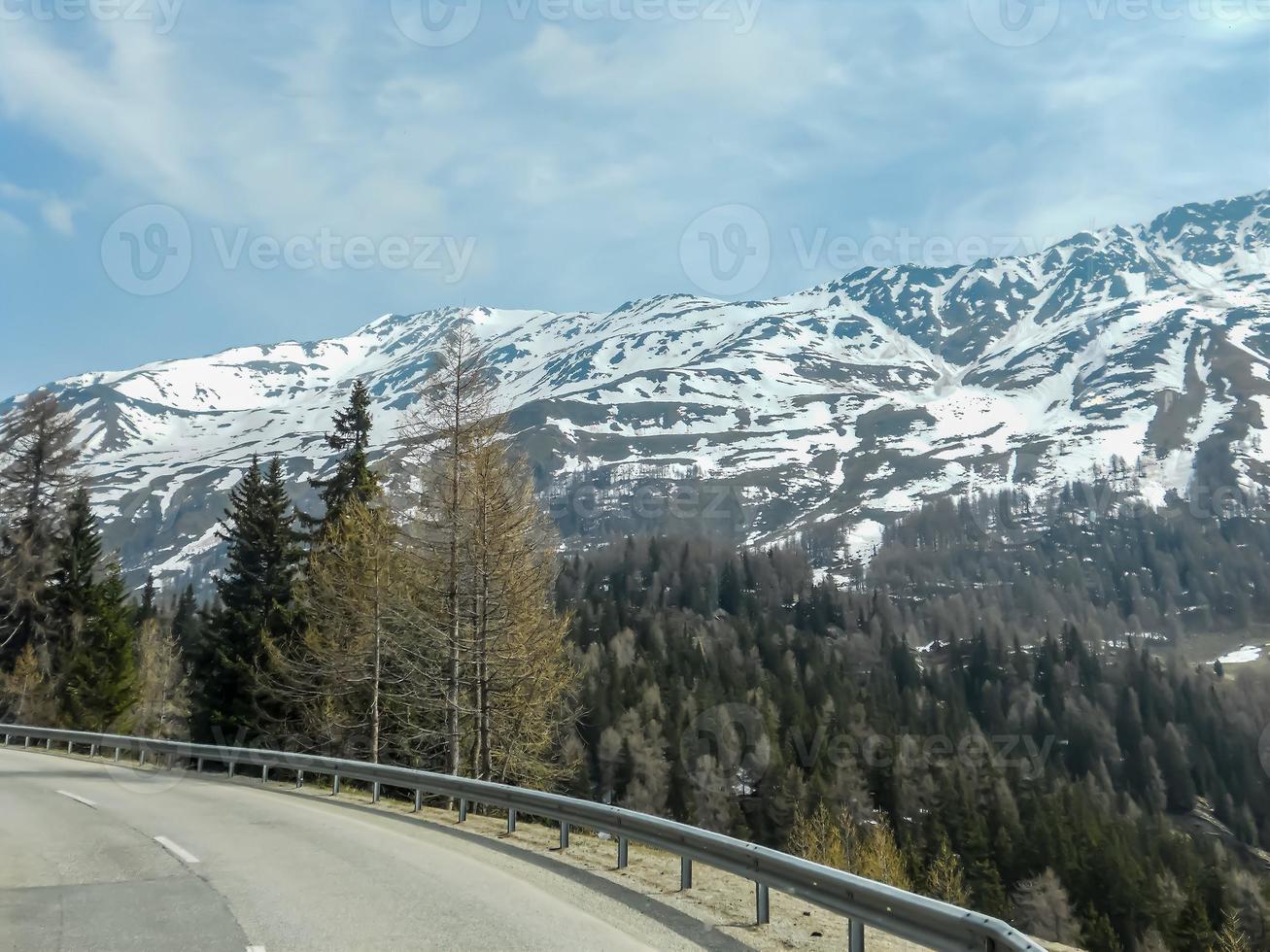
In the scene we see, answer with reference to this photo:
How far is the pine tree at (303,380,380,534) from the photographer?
113 feet

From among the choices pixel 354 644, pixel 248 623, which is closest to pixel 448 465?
pixel 354 644

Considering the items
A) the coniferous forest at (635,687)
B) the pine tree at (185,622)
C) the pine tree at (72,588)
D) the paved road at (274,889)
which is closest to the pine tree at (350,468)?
the coniferous forest at (635,687)

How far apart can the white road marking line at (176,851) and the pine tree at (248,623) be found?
20.0 meters

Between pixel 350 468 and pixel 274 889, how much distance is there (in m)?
26.8

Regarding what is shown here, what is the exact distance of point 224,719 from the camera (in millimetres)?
34188

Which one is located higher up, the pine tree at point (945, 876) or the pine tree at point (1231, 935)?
the pine tree at point (945, 876)

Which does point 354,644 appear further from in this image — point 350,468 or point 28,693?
point 28,693

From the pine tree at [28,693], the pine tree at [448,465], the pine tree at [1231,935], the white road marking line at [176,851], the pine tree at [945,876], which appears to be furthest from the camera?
the pine tree at [945,876]

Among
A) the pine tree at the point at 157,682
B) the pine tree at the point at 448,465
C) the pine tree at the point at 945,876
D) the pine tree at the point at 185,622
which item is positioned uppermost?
the pine tree at the point at 448,465

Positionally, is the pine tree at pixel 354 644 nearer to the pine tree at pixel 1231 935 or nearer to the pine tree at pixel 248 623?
the pine tree at pixel 248 623

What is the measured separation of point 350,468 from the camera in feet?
117

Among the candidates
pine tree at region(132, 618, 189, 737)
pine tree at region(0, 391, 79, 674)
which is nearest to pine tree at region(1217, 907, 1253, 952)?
pine tree at region(0, 391, 79, 674)

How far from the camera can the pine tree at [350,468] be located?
3438 cm

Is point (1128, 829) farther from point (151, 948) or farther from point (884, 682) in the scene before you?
point (151, 948)
